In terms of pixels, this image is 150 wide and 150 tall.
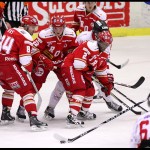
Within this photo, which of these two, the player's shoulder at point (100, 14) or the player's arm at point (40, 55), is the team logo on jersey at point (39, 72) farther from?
the player's shoulder at point (100, 14)

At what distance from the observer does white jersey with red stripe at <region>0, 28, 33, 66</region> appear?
18.3 feet

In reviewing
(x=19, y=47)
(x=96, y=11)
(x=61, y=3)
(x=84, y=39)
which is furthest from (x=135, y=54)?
(x=19, y=47)

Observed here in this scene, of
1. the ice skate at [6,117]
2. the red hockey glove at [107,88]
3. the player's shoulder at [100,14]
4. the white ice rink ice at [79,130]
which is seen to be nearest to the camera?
the white ice rink ice at [79,130]

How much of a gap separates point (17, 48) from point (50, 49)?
19.5 inches

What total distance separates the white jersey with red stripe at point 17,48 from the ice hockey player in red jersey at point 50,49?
35 centimetres

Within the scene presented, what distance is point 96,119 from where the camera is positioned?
608cm

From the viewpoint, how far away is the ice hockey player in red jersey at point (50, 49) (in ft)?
19.4

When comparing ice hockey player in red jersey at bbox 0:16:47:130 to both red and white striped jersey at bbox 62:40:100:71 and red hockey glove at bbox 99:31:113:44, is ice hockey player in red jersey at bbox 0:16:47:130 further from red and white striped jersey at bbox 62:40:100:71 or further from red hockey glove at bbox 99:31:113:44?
red hockey glove at bbox 99:31:113:44

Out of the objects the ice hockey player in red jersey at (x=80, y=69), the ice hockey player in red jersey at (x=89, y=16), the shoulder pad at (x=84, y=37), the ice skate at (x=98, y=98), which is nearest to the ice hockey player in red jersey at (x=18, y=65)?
the ice hockey player in red jersey at (x=80, y=69)

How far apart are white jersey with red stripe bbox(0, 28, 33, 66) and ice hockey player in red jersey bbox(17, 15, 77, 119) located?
0.35 meters

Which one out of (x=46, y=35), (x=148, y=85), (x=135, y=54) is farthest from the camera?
(x=135, y=54)

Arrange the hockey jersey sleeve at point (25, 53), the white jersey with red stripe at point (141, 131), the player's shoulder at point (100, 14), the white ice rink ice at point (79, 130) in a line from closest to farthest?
the white jersey with red stripe at point (141, 131)
the white ice rink ice at point (79, 130)
the hockey jersey sleeve at point (25, 53)
the player's shoulder at point (100, 14)

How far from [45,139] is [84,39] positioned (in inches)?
48.9

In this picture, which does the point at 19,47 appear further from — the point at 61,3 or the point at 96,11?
the point at 61,3
